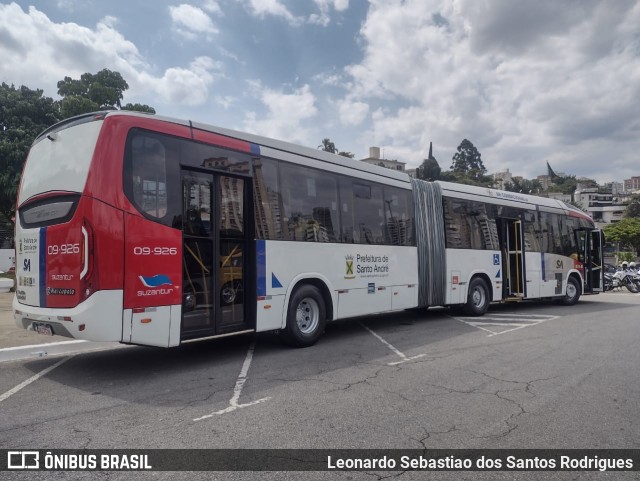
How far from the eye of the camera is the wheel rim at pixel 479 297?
12516mm

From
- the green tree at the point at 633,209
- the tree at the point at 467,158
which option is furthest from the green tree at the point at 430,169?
the green tree at the point at 633,209

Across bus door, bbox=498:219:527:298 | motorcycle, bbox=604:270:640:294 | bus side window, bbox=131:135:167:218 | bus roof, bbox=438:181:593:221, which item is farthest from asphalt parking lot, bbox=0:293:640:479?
motorcycle, bbox=604:270:640:294

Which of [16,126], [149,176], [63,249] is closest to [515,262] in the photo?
[149,176]

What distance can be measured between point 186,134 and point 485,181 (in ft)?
347

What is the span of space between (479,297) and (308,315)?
21.3ft

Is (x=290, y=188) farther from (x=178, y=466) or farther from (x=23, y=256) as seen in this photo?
(x=178, y=466)

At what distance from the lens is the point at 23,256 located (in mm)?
6402

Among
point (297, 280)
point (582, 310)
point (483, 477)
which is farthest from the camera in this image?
point (582, 310)

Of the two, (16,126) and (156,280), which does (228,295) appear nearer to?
(156,280)

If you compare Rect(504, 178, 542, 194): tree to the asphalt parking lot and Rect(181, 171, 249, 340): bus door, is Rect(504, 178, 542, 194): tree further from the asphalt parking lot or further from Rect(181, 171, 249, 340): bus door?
Rect(181, 171, 249, 340): bus door

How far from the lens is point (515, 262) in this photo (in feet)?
44.3

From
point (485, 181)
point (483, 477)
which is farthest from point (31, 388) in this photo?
point (485, 181)

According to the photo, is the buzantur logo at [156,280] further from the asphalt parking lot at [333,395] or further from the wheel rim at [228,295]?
the asphalt parking lot at [333,395]

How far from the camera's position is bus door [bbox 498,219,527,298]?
43.9ft
